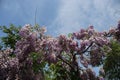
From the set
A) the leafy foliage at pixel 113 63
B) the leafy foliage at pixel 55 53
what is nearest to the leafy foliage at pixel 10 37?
the leafy foliage at pixel 55 53

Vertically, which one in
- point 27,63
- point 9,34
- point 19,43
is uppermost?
point 9,34

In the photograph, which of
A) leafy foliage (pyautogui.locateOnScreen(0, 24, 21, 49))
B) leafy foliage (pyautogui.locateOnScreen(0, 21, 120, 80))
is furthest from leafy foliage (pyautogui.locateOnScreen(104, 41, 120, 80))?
leafy foliage (pyautogui.locateOnScreen(0, 24, 21, 49))

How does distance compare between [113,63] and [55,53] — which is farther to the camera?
[113,63]

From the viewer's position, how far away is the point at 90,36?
15336 millimetres

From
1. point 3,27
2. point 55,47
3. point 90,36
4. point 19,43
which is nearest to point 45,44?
point 55,47

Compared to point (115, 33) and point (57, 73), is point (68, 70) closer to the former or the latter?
point (57, 73)

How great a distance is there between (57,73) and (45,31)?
3053 millimetres

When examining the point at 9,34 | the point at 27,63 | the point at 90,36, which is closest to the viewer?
the point at 27,63

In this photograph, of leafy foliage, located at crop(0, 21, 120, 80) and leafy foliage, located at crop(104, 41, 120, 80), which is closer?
leafy foliage, located at crop(0, 21, 120, 80)

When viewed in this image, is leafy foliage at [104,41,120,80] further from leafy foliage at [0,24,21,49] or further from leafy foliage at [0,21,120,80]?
leafy foliage at [0,24,21,49]

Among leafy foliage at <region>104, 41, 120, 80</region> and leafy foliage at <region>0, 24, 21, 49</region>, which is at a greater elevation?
leafy foliage at <region>0, 24, 21, 49</region>

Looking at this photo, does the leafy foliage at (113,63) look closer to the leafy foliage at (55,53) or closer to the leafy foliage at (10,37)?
the leafy foliage at (55,53)

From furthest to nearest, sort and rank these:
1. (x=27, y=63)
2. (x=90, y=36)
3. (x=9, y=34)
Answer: (x=9, y=34)
(x=90, y=36)
(x=27, y=63)

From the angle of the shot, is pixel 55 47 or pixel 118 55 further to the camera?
pixel 118 55
